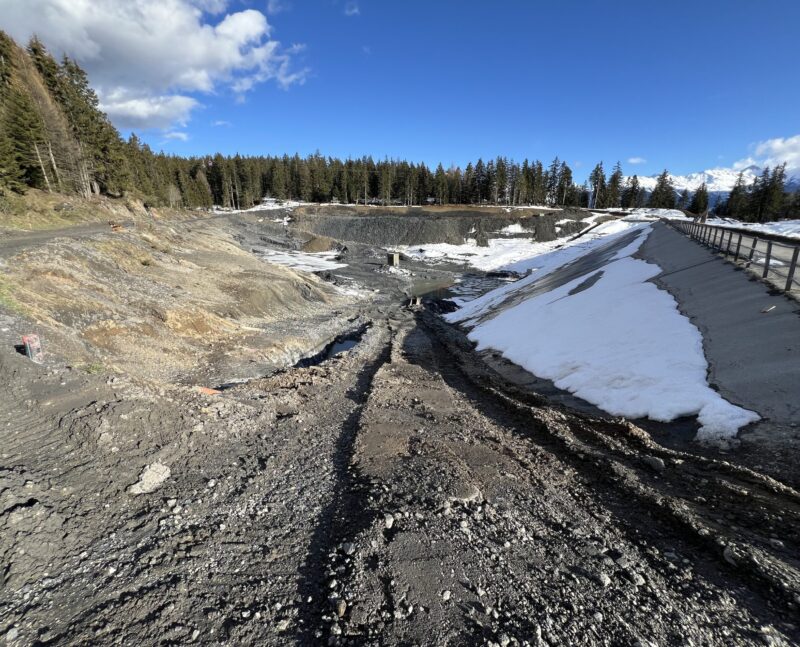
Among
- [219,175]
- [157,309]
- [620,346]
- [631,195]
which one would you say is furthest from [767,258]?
[219,175]

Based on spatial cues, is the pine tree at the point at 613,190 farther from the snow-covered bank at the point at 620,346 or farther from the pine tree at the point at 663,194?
the snow-covered bank at the point at 620,346

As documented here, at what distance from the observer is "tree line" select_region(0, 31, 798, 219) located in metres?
39.1

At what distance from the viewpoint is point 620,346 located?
12.6 m

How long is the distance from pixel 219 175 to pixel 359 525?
124m

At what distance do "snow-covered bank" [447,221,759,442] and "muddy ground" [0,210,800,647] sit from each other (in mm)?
1271

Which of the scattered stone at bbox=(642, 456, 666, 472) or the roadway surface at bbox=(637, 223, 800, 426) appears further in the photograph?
the roadway surface at bbox=(637, 223, 800, 426)

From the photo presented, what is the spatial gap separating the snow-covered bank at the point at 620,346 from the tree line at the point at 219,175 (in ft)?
135

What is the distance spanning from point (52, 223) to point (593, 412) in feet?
135

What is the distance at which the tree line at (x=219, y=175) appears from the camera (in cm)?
3912

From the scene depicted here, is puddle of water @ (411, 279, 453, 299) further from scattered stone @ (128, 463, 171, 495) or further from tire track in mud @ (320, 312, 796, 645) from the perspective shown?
scattered stone @ (128, 463, 171, 495)

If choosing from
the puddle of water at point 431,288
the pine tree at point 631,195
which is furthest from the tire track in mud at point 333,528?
the pine tree at point 631,195

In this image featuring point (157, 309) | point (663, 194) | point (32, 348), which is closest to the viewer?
point (32, 348)

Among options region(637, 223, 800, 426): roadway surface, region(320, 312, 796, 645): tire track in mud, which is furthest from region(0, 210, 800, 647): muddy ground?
region(637, 223, 800, 426): roadway surface

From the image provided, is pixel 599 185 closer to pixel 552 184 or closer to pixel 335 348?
pixel 552 184
